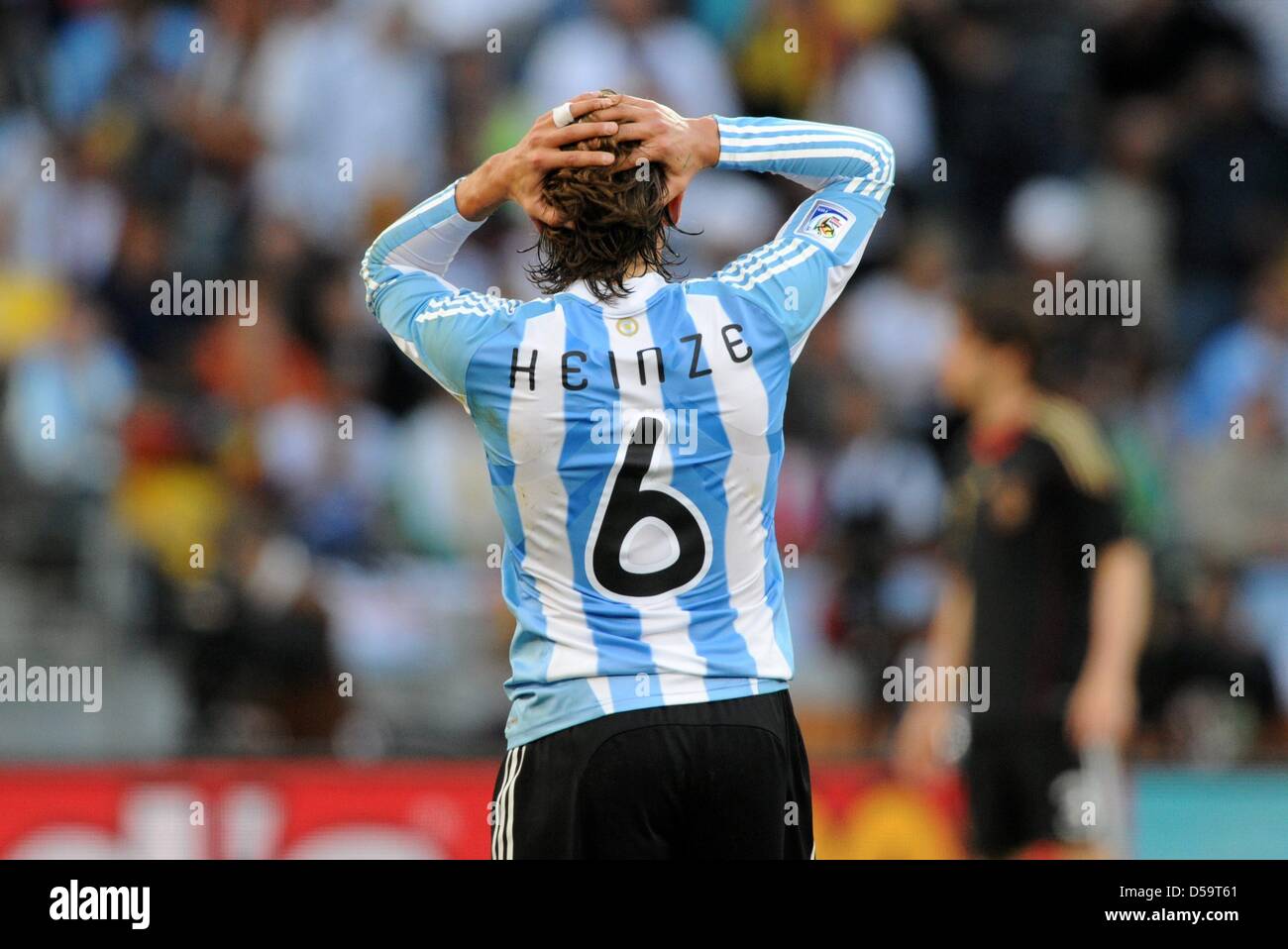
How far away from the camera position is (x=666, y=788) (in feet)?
10.6

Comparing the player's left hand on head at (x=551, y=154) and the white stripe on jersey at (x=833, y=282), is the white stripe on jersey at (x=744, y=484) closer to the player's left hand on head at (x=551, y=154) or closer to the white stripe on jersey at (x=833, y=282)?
the white stripe on jersey at (x=833, y=282)

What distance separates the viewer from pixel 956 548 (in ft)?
23.5

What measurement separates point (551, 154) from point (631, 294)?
33 centimetres

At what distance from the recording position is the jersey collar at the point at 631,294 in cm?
336

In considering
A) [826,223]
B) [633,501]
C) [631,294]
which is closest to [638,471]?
[633,501]

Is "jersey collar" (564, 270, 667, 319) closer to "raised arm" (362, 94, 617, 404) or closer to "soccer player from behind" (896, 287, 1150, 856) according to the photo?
"raised arm" (362, 94, 617, 404)

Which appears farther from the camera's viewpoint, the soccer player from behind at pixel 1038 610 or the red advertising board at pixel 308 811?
the red advertising board at pixel 308 811

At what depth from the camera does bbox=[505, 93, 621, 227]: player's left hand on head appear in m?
3.25

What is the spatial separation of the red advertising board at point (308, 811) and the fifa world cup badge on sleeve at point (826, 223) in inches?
169

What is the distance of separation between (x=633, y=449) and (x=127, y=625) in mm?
5596

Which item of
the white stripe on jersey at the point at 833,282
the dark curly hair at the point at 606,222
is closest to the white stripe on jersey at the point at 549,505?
the dark curly hair at the point at 606,222

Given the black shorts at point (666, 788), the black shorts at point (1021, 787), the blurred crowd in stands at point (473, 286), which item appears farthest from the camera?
the blurred crowd in stands at point (473, 286)

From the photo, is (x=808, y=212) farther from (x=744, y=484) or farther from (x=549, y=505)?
A: (x=549, y=505)

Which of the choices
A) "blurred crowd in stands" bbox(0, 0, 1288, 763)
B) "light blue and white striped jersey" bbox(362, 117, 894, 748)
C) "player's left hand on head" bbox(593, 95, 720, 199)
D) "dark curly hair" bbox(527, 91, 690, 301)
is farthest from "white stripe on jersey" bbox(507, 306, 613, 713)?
"blurred crowd in stands" bbox(0, 0, 1288, 763)
